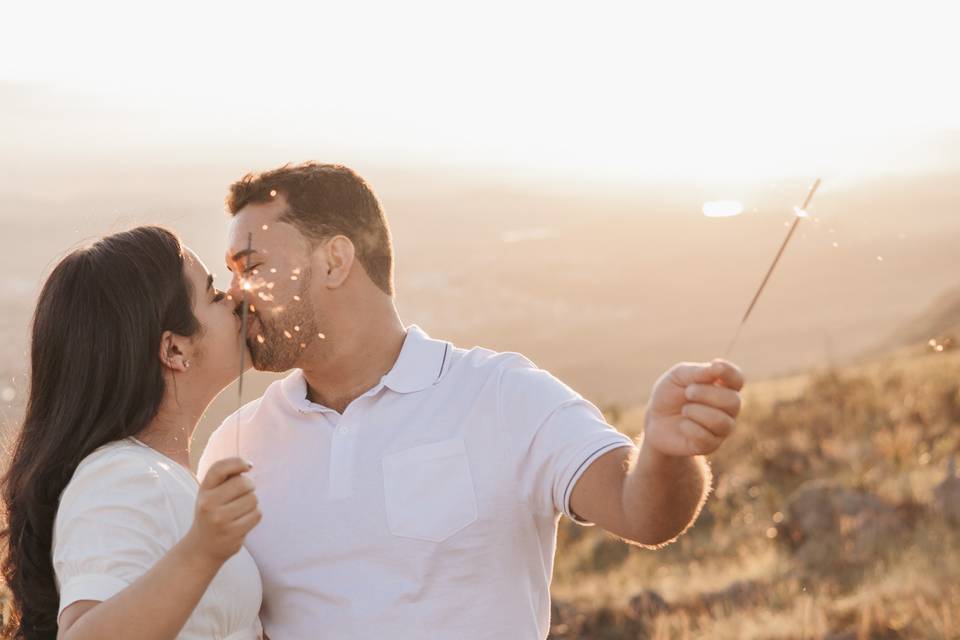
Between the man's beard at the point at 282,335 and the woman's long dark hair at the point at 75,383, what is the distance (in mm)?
493

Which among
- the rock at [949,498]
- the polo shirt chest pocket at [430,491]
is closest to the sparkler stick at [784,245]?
the polo shirt chest pocket at [430,491]

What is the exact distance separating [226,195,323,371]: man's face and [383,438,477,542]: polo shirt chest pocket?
56cm

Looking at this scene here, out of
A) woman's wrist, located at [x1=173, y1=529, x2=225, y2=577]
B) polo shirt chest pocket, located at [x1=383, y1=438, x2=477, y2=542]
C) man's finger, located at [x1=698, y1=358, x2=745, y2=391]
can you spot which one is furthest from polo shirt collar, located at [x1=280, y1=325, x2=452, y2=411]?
man's finger, located at [x1=698, y1=358, x2=745, y2=391]

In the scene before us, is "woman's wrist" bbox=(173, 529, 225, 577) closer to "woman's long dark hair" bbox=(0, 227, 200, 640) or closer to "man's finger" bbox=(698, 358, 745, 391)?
"woman's long dark hair" bbox=(0, 227, 200, 640)

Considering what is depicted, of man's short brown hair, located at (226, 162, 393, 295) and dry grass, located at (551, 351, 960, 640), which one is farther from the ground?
man's short brown hair, located at (226, 162, 393, 295)

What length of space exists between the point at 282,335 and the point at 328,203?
0.53 meters

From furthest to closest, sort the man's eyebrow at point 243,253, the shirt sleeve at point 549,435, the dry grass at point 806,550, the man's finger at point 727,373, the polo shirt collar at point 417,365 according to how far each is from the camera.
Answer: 1. the dry grass at point 806,550
2. the man's eyebrow at point 243,253
3. the polo shirt collar at point 417,365
4. the shirt sleeve at point 549,435
5. the man's finger at point 727,373

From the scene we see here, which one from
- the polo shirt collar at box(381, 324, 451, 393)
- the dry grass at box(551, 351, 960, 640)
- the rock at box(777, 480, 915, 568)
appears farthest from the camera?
the rock at box(777, 480, 915, 568)

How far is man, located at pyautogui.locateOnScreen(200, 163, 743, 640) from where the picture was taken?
3.36 metres

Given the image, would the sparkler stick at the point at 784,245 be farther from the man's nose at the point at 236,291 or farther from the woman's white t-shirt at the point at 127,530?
the man's nose at the point at 236,291

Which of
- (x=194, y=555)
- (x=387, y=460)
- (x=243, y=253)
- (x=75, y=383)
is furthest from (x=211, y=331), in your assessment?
(x=194, y=555)

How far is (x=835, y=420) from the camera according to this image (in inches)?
513

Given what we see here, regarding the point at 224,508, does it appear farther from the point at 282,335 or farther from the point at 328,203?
the point at 328,203

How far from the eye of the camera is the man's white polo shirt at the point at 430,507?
3.37m
